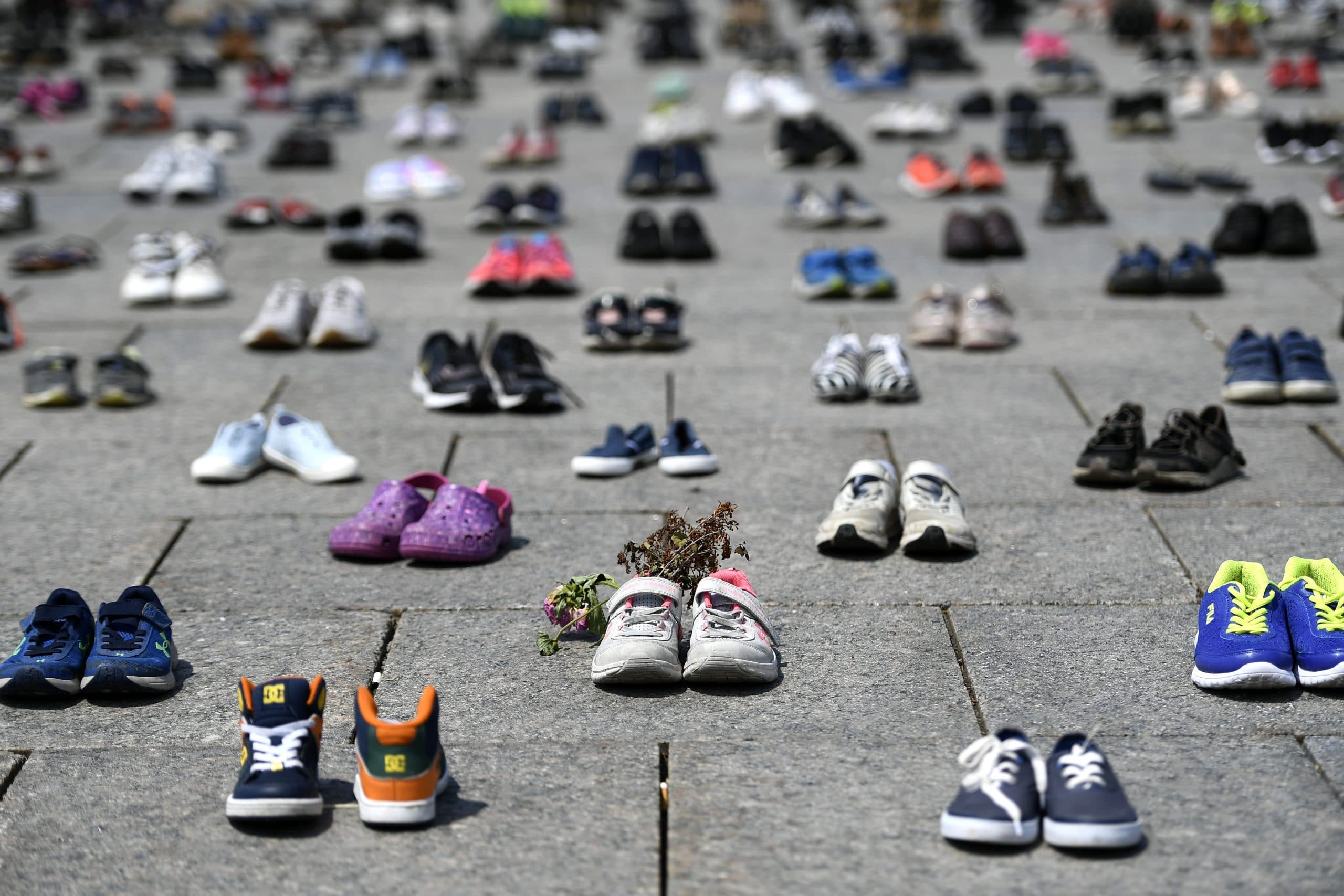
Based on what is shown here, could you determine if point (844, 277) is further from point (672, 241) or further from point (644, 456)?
point (644, 456)

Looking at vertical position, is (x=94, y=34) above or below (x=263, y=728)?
below

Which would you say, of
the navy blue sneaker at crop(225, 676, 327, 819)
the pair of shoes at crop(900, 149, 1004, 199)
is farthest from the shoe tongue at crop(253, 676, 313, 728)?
the pair of shoes at crop(900, 149, 1004, 199)

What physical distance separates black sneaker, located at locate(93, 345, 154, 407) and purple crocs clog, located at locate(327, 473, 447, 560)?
1919mm

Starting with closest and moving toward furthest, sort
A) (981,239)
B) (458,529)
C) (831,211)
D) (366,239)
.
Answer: (458,529), (981,239), (366,239), (831,211)

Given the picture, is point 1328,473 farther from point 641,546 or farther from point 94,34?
point 94,34

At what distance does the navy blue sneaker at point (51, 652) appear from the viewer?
3930mm

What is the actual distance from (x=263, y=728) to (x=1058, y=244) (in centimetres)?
635

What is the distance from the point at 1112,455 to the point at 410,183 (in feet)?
20.3

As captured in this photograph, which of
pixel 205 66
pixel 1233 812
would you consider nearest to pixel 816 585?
pixel 1233 812

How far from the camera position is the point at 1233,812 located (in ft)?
11.2

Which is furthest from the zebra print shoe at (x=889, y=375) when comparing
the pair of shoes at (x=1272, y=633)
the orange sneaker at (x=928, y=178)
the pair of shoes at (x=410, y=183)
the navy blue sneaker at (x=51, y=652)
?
the pair of shoes at (x=410, y=183)

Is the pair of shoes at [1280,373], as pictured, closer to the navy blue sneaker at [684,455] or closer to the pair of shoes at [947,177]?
the navy blue sneaker at [684,455]

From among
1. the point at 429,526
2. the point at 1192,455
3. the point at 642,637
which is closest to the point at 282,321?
the point at 429,526

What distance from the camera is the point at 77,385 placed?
6465 millimetres
